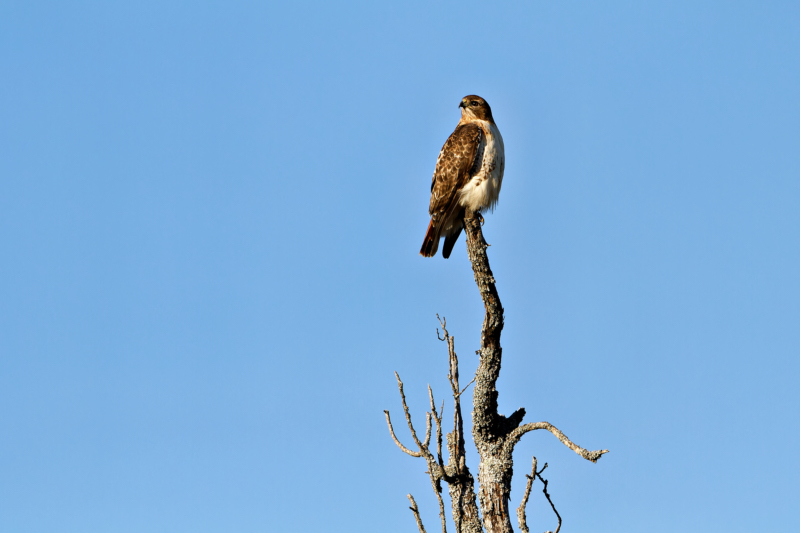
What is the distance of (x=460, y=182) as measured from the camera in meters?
8.05

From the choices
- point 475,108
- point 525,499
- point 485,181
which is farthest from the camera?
point 475,108

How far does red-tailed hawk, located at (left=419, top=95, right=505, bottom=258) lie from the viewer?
804 cm

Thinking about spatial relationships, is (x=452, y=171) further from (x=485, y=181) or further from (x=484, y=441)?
(x=484, y=441)

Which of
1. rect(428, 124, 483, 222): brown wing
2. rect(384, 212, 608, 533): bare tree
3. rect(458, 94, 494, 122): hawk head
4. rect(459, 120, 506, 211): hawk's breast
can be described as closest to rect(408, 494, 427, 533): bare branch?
rect(384, 212, 608, 533): bare tree

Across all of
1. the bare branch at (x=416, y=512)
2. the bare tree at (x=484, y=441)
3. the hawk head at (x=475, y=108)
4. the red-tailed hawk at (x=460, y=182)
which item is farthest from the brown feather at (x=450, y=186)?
the bare branch at (x=416, y=512)

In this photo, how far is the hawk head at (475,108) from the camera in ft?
29.2

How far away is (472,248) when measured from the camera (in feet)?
20.7

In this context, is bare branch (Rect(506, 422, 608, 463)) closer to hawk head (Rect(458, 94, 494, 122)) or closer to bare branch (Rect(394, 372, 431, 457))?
bare branch (Rect(394, 372, 431, 457))

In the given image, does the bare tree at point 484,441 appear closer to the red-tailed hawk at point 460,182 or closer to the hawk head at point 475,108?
the red-tailed hawk at point 460,182

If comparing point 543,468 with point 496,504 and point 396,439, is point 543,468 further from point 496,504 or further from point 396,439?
point 396,439

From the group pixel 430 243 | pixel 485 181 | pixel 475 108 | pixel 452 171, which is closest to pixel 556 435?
pixel 430 243

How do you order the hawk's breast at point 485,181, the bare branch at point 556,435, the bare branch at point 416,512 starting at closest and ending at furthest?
the bare branch at point 556,435, the bare branch at point 416,512, the hawk's breast at point 485,181

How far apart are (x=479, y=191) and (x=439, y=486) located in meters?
3.35

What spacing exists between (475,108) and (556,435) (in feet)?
15.3
